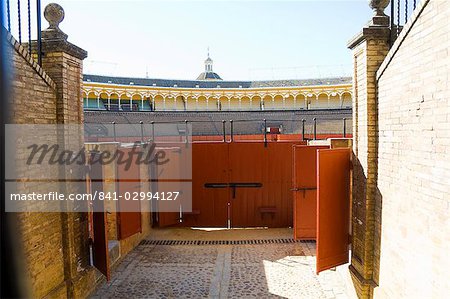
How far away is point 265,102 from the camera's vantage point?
42969 millimetres

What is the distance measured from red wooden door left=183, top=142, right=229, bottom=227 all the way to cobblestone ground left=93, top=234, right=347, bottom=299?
56.7 inches

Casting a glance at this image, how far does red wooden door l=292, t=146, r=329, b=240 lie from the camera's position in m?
7.84

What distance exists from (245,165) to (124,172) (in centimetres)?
350

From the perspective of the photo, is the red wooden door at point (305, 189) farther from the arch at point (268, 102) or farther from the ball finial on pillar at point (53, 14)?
the arch at point (268, 102)

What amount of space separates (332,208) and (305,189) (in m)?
1.85

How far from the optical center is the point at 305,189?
784 cm

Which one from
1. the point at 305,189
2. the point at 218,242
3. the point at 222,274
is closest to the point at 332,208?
the point at 305,189

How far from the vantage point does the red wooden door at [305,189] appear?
7836mm

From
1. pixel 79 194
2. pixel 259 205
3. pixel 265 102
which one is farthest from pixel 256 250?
pixel 265 102

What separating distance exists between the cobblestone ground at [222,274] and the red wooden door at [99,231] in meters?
0.54

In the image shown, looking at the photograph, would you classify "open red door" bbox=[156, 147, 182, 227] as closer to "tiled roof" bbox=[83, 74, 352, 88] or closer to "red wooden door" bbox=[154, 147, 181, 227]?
"red wooden door" bbox=[154, 147, 181, 227]

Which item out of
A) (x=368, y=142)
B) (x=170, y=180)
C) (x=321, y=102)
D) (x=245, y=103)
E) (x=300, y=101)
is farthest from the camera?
(x=245, y=103)

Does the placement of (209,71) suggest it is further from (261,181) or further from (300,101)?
(261,181)

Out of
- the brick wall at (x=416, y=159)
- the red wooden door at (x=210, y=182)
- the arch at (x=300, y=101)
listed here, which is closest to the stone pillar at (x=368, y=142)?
the brick wall at (x=416, y=159)
